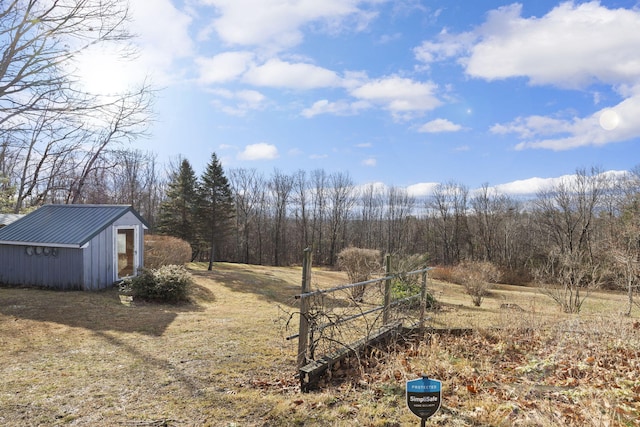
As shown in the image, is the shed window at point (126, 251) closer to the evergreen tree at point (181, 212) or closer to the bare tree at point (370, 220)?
the evergreen tree at point (181, 212)

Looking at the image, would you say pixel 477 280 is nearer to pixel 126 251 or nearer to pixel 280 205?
pixel 126 251

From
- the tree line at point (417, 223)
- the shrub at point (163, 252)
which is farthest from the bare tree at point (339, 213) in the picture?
the shrub at point (163, 252)

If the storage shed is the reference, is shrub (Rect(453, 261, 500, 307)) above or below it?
below

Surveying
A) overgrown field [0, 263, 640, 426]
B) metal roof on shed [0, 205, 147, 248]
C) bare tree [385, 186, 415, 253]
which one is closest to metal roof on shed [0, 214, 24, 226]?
metal roof on shed [0, 205, 147, 248]

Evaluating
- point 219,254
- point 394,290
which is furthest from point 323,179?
point 394,290

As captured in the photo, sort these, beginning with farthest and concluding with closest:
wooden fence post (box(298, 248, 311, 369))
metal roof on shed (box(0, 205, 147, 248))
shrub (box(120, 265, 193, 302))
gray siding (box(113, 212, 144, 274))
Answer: gray siding (box(113, 212, 144, 274)) → metal roof on shed (box(0, 205, 147, 248)) → shrub (box(120, 265, 193, 302)) → wooden fence post (box(298, 248, 311, 369))

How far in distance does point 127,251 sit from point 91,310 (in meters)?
4.38

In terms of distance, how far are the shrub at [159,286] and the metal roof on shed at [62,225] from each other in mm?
1803

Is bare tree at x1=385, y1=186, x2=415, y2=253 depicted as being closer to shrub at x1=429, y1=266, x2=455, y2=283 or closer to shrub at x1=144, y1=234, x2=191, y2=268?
shrub at x1=429, y1=266, x2=455, y2=283

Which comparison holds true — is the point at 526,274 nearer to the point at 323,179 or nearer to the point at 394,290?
the point at 323,179

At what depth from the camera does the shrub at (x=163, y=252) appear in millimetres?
14609

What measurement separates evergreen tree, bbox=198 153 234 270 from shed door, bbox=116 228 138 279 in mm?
10302

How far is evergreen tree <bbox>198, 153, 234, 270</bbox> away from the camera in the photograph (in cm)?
2275

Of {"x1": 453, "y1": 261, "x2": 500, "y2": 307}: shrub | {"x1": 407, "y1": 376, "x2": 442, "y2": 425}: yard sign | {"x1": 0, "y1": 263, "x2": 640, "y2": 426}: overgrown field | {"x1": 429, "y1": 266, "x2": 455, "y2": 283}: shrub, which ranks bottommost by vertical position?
{"x1": 429, "y1": 266, "x2": 455, "y2": 283}: shrub
